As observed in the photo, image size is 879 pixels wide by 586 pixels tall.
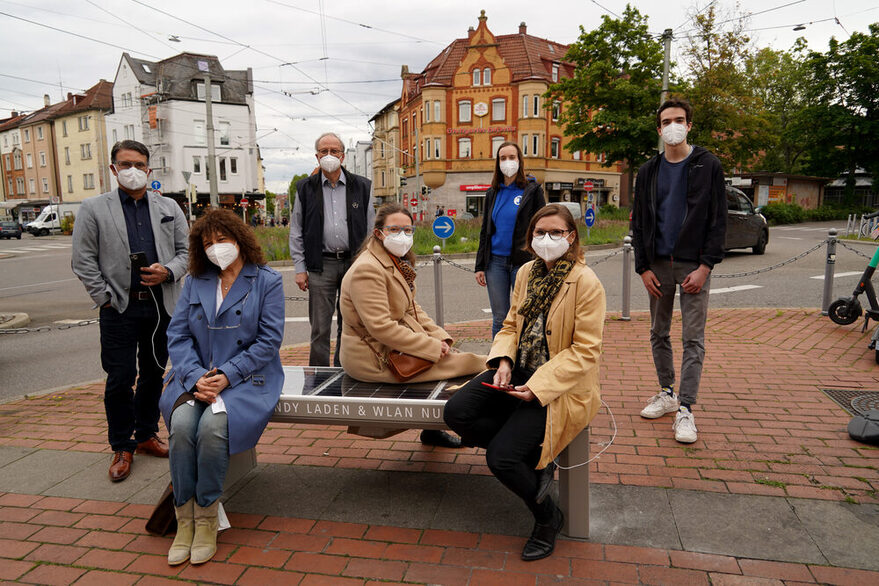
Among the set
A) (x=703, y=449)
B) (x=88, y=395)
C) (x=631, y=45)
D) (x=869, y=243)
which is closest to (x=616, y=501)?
(x=703, y=449)

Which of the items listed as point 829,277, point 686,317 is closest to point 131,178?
point 686,317

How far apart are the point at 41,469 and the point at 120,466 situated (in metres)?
0.62

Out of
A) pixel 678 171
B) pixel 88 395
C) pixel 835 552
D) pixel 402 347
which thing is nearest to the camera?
pixel 835 552

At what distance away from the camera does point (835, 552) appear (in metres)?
2.82

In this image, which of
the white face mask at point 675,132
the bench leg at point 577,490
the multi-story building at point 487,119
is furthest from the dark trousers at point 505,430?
the multi-story building at point 487,119

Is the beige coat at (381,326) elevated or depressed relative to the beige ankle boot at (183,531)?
elevated

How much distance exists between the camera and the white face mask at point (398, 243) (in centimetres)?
374

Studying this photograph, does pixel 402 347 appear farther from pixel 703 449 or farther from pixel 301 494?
pixel 703 449

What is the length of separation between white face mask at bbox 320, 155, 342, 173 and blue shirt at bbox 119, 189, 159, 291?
142cm

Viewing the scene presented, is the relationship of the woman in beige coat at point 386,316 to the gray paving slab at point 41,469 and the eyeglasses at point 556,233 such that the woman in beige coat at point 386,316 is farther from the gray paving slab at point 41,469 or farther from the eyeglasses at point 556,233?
the gray paving slab at point 41,469

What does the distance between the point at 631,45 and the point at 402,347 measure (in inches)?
1353

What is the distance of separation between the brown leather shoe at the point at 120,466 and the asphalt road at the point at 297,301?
2788 mm

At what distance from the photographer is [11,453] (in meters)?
4.36

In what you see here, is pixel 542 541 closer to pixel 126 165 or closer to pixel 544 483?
pixel 544 483
